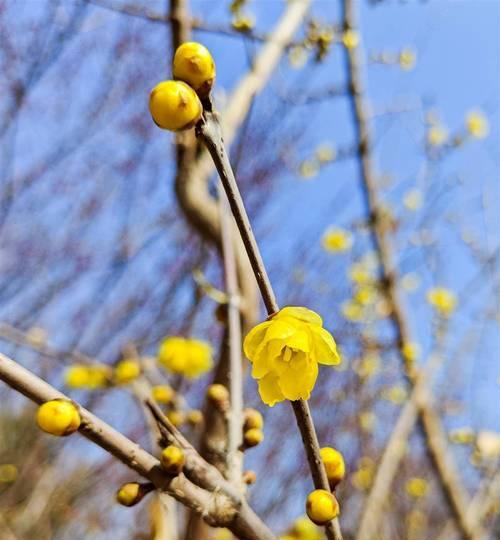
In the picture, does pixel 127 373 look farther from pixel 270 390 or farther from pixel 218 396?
pixel 270 390

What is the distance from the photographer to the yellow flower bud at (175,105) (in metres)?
0.66

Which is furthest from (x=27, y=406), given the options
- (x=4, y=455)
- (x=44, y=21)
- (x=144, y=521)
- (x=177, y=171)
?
(x=177, y=171)

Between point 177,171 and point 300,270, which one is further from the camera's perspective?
point 300,270

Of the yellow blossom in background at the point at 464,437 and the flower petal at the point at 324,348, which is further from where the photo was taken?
the yellow blossom in background at the point at 464,437

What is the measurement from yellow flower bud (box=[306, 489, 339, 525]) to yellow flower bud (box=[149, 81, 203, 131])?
1.79ft

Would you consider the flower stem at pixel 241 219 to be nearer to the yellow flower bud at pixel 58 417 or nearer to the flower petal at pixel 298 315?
the flower petal at pixel 298 315

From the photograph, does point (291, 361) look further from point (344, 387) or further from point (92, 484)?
point (92, 484)

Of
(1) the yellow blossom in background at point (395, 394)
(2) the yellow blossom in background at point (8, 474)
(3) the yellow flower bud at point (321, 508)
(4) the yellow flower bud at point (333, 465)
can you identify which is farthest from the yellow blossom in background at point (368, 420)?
(3) the yellow flower bud at point (321, 508)

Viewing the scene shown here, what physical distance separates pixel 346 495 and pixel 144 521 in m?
2.02

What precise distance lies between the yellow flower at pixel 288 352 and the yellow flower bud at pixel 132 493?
0.72 ft

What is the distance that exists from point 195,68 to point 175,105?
6 centimetres

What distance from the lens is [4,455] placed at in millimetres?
5035

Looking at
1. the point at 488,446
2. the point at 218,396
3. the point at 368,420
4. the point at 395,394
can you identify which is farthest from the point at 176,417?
the point at 395,394

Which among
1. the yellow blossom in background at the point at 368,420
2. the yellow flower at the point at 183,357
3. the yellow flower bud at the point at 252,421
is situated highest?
the yellow blossom in background at the point at 368,420
